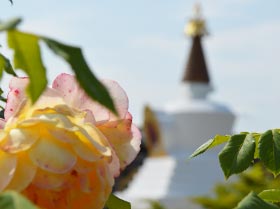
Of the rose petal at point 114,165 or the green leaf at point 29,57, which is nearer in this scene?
the green leaf at point 29,57

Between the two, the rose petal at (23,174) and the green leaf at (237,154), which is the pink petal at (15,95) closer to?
the rose petal at (23,174)

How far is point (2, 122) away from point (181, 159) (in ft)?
67.5

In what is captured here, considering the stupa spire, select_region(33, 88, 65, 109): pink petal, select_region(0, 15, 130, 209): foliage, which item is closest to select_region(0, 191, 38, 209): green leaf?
select_region(0, 15, 130, 209): foliage

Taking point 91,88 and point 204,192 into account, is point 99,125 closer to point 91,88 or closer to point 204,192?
point 91,88

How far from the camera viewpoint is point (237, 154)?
74cm

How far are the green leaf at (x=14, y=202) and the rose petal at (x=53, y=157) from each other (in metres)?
0.07

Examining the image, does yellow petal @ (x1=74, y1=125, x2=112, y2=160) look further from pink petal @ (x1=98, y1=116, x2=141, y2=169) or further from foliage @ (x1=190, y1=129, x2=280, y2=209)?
foliage @ (x1=190, y1=129, x2=280, y2=209)

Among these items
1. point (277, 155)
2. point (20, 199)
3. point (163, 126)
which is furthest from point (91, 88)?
point (163, 126)

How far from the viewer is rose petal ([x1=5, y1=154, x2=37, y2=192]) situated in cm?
47

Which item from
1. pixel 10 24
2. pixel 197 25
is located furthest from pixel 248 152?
pixel 197 25

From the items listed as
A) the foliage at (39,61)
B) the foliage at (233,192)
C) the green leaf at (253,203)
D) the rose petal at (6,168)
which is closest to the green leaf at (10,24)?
the foliage at (39,61)

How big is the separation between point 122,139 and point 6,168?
4.2 inches

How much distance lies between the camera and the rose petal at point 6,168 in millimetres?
474

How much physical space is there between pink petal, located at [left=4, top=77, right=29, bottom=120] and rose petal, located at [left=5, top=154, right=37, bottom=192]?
70 mm
